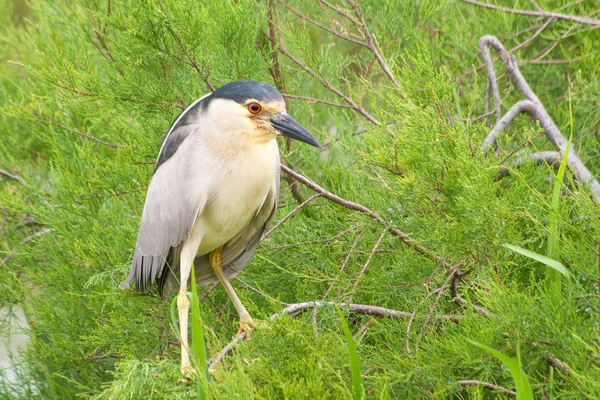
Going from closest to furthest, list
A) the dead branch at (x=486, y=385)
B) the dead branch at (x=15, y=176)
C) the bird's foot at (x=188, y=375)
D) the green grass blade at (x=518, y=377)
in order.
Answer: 1. the green grass blade at (x=518, y=377)
2. the dead branch at (x=486, y=385)
3. the bird's foot at (x=188, y=375)
4. the dead branch at (x=15, y=176)

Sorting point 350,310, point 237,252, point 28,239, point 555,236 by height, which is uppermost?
point 555,236

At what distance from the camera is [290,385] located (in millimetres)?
2113

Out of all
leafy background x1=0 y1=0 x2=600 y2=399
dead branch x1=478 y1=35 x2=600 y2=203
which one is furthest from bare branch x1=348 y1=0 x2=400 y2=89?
dead branch x1=478 y1=35 x2=600 y2=203

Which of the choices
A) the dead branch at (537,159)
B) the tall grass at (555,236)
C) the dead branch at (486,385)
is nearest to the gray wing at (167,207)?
the dead branch at (537,159)

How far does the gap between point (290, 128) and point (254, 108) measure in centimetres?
15

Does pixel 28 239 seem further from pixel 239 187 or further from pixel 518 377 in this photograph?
pixel 518 377

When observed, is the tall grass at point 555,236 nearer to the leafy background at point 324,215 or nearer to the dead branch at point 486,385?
the leafy background at point 324,215

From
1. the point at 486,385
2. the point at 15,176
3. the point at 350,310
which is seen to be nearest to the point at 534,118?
the point at 350,310

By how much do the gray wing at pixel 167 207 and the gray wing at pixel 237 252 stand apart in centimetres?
13

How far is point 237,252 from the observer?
3.46 m

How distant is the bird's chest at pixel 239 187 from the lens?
10.1ft

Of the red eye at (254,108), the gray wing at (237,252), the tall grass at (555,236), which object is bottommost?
the gray wing at (237,252)

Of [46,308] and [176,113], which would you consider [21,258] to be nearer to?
[46,308]

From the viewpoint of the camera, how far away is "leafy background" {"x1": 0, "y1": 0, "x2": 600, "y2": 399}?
2.27 meters
